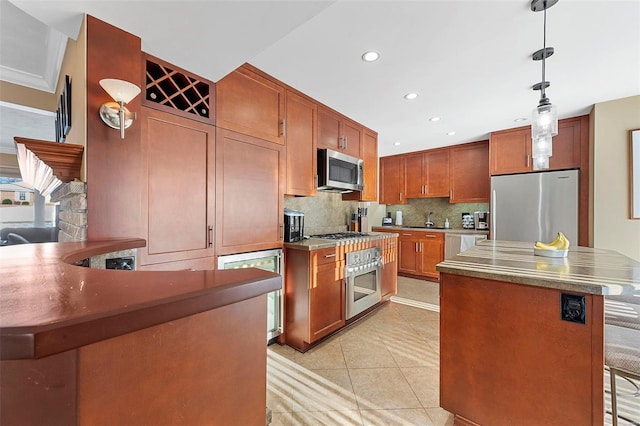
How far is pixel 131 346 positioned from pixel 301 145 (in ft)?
7.70

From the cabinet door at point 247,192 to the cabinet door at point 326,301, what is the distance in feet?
1.63

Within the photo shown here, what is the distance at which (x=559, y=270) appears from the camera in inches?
52.1

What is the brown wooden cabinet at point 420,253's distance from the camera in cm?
446

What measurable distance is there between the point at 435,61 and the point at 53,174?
8.67 ft

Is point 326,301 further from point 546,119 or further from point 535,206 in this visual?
point 535,206

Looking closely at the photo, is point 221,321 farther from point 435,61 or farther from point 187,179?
point 435,61

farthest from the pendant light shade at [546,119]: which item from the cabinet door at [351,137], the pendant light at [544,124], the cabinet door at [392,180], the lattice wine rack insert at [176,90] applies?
the cabinet door at [392,180]

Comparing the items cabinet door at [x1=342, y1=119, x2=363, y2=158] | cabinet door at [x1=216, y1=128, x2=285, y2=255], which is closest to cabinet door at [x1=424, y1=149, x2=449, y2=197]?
cabinet door at [x1=342, y1=119, x2=363, y2=158]

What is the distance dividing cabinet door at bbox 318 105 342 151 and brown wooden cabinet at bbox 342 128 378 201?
54 centimetres

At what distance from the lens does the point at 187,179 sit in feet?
5.82

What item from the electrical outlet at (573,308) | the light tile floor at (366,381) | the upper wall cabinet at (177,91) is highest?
the upper wall cabinet at (177,91)

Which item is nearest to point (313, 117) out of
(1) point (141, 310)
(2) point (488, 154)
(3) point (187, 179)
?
(3) point (187, 179)

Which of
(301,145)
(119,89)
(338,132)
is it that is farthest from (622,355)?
(338,132)

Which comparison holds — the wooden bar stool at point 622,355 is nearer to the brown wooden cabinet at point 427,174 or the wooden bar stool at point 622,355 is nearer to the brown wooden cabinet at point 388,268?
the brown wooden cabinet at point 388,268
